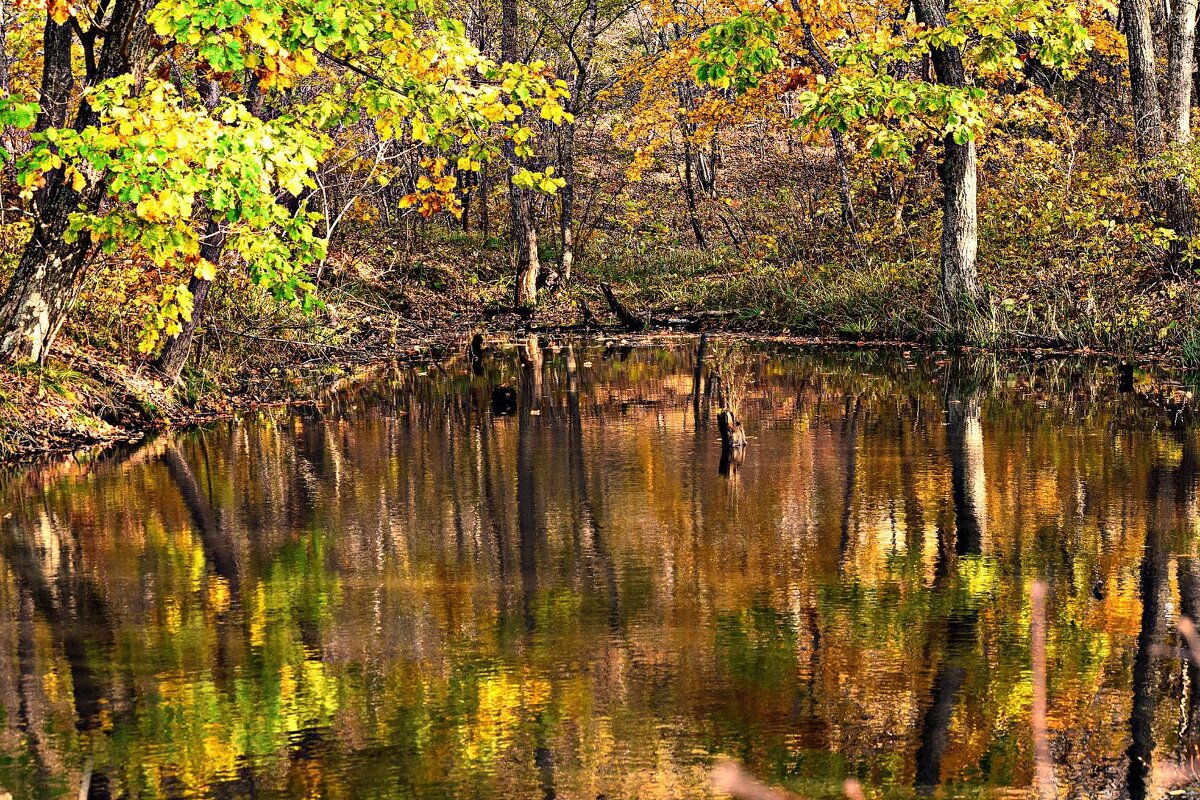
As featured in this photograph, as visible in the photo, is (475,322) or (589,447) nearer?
(589,447)

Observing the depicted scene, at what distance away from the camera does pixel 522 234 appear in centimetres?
3269

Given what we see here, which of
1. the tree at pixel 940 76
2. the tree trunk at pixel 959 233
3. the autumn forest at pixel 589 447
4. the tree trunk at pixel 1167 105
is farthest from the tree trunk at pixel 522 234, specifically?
the tree trunk at pixel 1167 105

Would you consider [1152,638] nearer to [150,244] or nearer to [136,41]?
[150,244]

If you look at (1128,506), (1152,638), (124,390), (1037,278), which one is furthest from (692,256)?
(1152,638)

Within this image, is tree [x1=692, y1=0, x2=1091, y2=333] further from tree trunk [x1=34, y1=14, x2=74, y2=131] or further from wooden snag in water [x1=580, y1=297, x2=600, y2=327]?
tree trunk [x1=34, y1=14, x2=74, y2=131]

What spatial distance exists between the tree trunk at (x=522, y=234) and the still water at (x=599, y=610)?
55.5ft

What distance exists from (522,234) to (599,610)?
979 inches

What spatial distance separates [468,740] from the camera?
617cm

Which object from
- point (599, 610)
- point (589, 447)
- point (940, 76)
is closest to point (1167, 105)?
point (940, 76)

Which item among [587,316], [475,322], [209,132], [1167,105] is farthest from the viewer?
[475,322]

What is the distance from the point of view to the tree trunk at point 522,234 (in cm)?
3194

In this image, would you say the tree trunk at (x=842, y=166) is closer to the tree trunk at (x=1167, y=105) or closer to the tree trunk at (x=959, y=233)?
the tree trunk at (x=959, y=233)

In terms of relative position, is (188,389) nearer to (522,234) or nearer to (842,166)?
(522,234)

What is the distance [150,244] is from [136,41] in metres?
2.65
